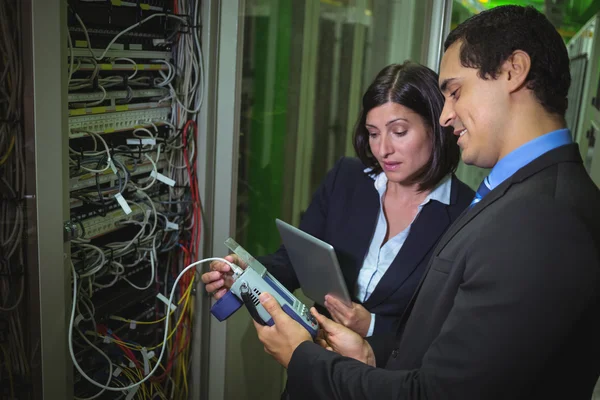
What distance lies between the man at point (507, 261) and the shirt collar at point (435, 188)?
540 mm

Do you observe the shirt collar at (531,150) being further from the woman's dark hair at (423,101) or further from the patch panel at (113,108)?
the patch panel at (113,108)

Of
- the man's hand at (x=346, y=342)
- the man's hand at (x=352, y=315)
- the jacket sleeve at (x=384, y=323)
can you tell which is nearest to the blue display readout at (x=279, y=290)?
the man's hand at (x=346, y=342)

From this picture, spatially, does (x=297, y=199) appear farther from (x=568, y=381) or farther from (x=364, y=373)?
(x=568, y=381)

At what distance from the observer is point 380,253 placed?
1.52 metres

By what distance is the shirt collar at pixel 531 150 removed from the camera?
2.78 feet

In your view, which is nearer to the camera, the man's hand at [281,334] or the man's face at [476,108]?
the man's face at [476,108]

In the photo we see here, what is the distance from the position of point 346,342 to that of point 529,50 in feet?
2.48

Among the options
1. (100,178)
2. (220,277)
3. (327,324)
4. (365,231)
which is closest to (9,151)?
(100,178)

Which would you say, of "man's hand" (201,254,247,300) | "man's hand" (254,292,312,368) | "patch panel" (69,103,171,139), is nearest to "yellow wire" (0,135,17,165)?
"patch panel" (69,103,171,139)

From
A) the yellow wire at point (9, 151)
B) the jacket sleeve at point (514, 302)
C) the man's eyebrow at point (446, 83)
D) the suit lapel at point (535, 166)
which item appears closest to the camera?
the jacket sleeve at point (514, 302)

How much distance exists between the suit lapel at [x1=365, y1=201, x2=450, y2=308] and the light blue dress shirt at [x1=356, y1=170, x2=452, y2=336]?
0.09ft

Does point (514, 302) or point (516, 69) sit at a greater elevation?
point (516, 69)

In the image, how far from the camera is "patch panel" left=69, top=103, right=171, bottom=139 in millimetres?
1453

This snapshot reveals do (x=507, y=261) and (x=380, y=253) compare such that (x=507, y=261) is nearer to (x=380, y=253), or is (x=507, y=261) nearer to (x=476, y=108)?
(x=476, y=108)
